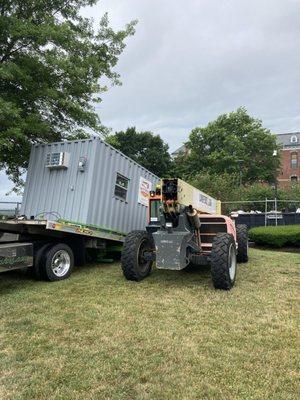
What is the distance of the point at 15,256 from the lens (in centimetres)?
674

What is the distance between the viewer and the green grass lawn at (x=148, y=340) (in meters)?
3.31

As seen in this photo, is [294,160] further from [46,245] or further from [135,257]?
[46,245]

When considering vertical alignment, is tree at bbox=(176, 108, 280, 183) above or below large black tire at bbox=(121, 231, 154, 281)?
above

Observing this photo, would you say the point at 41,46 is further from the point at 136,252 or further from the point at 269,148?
the point at 269,148

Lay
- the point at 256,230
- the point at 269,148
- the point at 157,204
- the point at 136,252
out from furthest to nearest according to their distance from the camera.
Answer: the point at 269,148 < the point at 256,230 < the point at 157,204 < the point at 136,252

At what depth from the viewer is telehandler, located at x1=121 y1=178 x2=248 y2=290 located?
661cm

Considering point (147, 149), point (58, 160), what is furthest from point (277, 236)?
point (147, 149)

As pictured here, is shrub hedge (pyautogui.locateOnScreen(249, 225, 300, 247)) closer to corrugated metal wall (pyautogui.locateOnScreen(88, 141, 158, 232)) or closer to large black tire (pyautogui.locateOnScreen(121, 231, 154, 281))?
corrugated metal wall (pyautogui.locateOnScreen(88, 141, 158, 232))

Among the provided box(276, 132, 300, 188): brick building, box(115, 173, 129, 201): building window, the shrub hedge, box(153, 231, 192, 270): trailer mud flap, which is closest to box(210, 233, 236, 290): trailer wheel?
box(153, 231, 192, 270): trailer mud flap

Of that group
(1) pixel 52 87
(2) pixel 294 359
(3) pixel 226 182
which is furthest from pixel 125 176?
(3) pixel 226 182

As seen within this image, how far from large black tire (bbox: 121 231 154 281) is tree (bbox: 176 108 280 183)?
39.7 meters

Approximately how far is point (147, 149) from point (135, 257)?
36371mm

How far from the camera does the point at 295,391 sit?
3.21 meters

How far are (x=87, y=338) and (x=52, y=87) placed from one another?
8.22 meters
